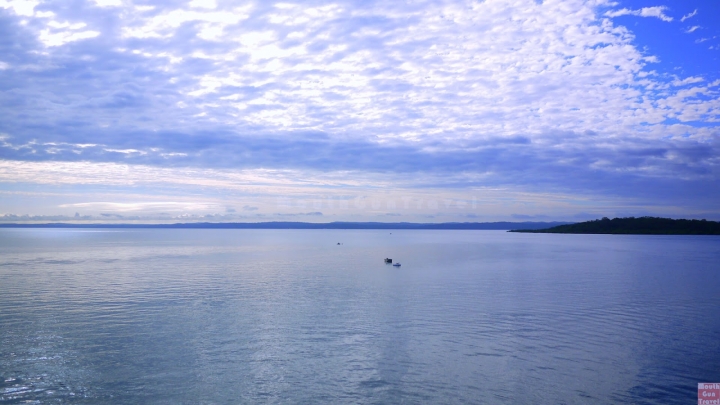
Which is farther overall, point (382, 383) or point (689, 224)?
point (689, 224)

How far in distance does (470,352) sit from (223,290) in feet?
57.9

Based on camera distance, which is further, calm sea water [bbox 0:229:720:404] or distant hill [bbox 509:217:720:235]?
distant hill [bbox 509:217:720:235]

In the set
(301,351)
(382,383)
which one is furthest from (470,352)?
(301,351)

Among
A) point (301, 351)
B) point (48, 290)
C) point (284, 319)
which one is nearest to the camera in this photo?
point (301, 351)

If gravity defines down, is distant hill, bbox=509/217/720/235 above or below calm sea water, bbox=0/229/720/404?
above

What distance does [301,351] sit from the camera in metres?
15.8

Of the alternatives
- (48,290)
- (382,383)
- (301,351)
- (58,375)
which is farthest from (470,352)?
(48,290)

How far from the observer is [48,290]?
28.5 metres

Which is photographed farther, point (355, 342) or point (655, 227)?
point (655, 227)

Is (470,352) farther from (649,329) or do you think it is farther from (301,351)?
(649,329)

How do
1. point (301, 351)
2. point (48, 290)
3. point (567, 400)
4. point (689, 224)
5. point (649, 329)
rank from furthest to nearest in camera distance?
point (689, 224) < point (48, 290) < point (649, 329) < point (301, 351) < point (567, 400)

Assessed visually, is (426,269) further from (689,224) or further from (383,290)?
(689,224)

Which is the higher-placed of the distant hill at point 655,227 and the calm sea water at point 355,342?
the distant hill at point 655,227

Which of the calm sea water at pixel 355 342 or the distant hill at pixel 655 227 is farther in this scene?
the distant hill at pixel 655 227
